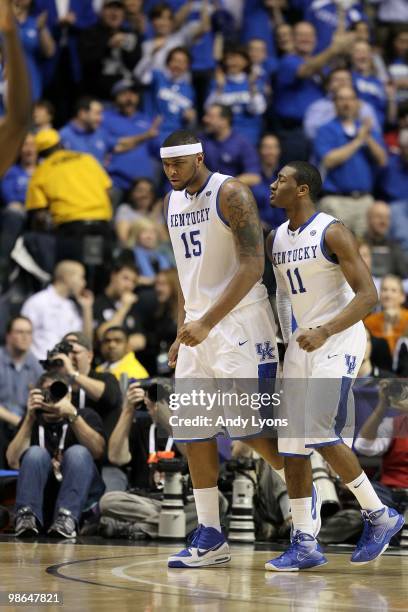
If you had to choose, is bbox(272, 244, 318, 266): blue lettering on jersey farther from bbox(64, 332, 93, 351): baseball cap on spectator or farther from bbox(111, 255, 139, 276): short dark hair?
bbox(111, 255, 139, 276): short dark hair

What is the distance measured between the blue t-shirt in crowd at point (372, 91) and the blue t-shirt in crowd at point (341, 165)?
1.30 metres

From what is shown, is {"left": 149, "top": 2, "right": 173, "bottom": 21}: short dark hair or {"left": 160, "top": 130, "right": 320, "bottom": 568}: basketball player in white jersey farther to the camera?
{"left": 149, "top": 2, "right": 173, "bottom": 21}: short dark hair

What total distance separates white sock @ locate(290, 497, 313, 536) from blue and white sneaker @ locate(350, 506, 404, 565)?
309mm

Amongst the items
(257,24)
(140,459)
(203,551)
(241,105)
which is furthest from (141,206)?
Answer: (203,551)

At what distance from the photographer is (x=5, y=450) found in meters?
10.3

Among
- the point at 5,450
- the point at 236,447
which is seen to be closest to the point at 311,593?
the point at 236,447

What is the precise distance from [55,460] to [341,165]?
7010 millimetres

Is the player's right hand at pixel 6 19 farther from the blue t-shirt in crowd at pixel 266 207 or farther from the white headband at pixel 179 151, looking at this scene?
the blue t-shirt in crowd at pixel 266 207

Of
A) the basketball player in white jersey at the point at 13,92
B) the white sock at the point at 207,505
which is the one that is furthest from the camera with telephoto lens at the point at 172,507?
the basketball player in white jersey at the point at 13,92

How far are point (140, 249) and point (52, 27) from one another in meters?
4.27

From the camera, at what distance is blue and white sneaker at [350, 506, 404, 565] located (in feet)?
23.0

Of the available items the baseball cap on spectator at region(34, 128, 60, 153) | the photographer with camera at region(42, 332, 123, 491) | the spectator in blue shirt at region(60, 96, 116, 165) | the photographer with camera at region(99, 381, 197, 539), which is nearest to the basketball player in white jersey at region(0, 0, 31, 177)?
the photographer with camera at region(99, 381, 197, 539)

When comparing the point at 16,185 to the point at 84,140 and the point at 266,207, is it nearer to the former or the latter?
the point at 84,140

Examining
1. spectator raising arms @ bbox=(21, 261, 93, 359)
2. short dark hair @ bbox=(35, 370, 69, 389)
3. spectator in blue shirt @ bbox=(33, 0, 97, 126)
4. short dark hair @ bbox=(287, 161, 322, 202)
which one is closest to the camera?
short dark hair @ bbox=(287, 161, 322, 202)
